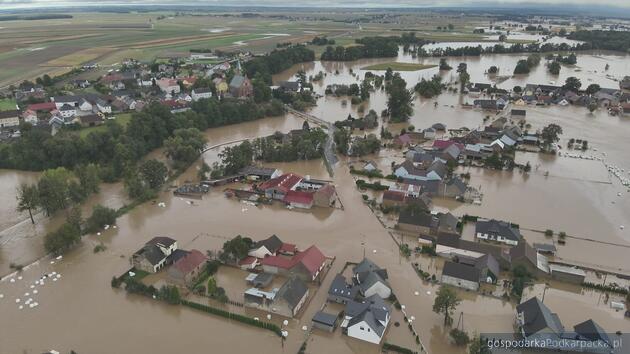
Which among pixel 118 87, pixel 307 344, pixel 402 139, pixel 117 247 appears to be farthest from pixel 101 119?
pixel 307 344

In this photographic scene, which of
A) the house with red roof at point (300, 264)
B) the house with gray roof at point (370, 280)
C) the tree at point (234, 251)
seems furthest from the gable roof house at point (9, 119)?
the house with gray roof at point (370, 280)

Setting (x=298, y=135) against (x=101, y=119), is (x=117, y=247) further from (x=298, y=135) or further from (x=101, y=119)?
(x=101, y=119)

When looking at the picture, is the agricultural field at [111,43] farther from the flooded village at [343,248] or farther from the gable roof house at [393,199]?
the gable roof house at [393,199]

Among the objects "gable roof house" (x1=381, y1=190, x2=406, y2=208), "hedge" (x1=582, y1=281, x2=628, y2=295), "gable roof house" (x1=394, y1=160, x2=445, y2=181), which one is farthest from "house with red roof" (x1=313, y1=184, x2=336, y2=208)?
"hedge" (x1=582, y1=281, x2=628, y2=295)

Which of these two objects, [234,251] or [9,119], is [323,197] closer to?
[234,251]

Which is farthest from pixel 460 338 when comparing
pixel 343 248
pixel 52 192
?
pixel 52 192

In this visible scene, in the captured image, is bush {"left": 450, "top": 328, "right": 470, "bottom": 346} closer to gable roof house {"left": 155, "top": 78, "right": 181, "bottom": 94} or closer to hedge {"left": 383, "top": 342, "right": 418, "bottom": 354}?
hedge {"left": 383, "top": 342, "right": 418, "bottom": 354}
